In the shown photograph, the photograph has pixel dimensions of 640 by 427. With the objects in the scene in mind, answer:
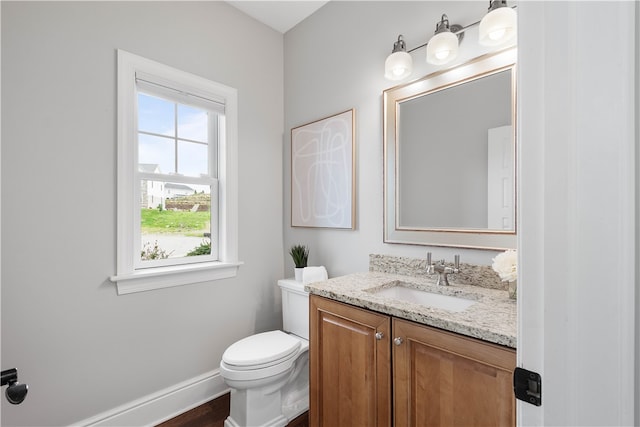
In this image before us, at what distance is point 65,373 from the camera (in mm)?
1503

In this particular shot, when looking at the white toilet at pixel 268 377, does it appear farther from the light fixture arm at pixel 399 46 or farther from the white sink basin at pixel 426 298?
the light fixture arm at pixel 399 46

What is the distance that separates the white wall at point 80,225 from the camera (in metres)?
1.39

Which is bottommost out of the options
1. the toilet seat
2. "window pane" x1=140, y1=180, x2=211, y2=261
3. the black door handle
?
the toilet seat

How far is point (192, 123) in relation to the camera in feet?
6.91

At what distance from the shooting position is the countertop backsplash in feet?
4.47

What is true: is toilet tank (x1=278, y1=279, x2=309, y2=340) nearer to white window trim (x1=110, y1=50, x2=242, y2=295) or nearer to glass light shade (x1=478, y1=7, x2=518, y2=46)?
white window trim (x1=110, y1=50, x2=242, y2=295)

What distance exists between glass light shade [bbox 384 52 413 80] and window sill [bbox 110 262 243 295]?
159cm

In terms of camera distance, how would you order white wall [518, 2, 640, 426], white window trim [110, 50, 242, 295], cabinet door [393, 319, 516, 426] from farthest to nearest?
white window trim [110, 50, 242, 295], cabinet door [393, 319, 516, 426], white wall [518, 2, 640, 426]

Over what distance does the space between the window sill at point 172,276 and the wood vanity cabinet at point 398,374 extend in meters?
0.90

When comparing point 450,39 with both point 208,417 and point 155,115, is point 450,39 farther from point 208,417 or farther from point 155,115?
point 208,417

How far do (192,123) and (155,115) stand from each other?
241 mm

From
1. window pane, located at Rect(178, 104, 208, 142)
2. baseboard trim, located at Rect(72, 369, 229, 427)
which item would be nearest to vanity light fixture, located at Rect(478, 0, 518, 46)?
window pane, located at Rect(178, 104, 208, 142)

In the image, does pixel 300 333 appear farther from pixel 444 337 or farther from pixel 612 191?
pixel 612 191

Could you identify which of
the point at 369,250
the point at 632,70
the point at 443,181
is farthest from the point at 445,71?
the point at 632,70
